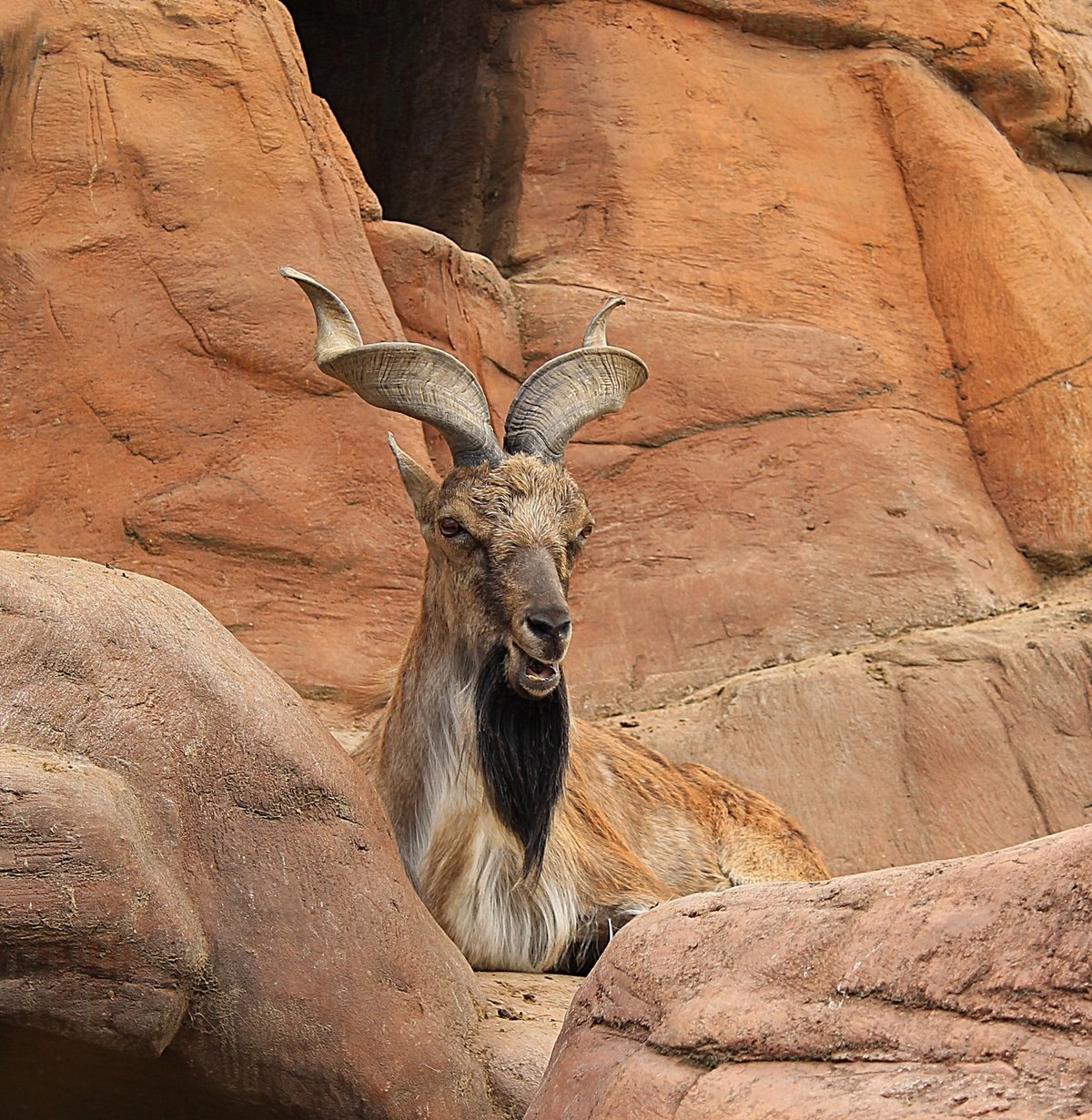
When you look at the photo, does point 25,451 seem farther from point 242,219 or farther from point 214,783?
point 214,783

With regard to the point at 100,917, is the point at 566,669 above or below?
below

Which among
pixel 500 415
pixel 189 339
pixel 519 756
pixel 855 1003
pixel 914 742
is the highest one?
pixel 855 1003

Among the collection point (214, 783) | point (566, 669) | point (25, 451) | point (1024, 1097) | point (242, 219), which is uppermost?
point (1024, 1097)

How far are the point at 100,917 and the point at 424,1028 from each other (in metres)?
0.97

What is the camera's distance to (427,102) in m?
10.1

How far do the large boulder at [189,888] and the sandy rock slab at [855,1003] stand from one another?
0.68 m

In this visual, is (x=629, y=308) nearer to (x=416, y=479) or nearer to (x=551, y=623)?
(x=416, y=479)

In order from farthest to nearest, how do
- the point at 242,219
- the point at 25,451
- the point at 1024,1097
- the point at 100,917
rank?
the point at 242,219 → the point at 25,451 → the point at 100,917 → the point at 1024,1097

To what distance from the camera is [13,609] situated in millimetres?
4129

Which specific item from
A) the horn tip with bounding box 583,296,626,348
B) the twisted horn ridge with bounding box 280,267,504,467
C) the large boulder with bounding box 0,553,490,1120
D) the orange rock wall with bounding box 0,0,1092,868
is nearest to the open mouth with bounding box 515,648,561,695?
the twisted horn ridge with bounding box 280,267,504,467

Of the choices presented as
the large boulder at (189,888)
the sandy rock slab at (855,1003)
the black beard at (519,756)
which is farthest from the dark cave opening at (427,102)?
the sandy rock slab at (855,1003)

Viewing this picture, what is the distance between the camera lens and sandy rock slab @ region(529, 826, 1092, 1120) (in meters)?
2.78

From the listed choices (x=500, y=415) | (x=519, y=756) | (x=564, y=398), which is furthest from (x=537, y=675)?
(x=500, y=415)

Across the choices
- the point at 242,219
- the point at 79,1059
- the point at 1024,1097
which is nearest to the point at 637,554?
the point at 242,219
